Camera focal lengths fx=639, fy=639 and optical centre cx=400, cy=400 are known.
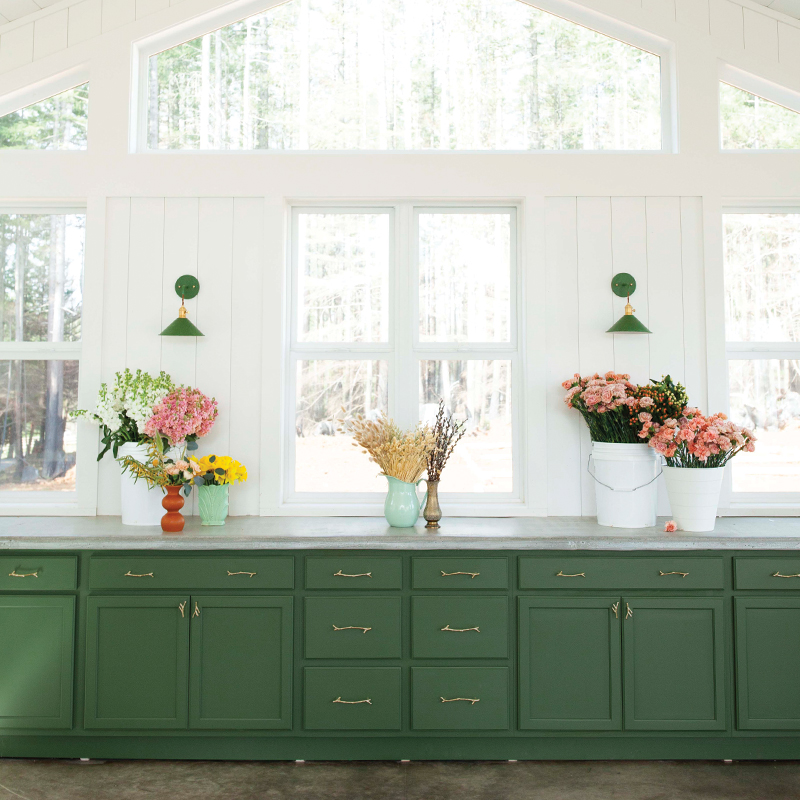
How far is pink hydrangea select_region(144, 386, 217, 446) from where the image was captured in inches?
119

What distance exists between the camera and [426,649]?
9.16 feet

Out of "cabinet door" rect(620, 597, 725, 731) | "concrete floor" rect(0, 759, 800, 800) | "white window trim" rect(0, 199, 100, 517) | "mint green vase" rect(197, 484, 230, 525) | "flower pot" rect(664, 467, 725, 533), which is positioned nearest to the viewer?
"concrete floor" rect(0, 759, 800, 800)

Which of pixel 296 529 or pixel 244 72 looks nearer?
pixel 296 529

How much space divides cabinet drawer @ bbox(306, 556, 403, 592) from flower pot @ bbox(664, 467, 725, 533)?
4.37ft

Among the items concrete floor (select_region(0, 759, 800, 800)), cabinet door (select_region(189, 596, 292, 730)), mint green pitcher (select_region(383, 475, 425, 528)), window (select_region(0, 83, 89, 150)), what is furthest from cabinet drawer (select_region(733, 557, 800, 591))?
window (select_region(0, 83, 89, 150))

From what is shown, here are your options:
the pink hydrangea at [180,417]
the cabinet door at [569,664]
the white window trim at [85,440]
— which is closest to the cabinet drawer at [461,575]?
the cabinet door at [569,664]

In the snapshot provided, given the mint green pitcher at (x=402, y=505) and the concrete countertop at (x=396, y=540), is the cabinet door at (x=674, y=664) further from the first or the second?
the mint green pitcher at (x=402, y=505)

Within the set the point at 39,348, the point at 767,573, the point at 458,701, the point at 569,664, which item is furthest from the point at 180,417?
the point at 767,573

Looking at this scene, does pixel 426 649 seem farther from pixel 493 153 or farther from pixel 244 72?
pixel 244 72

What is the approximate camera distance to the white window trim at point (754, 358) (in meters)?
3.34

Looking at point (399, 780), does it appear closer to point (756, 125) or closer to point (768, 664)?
point (768, 664)

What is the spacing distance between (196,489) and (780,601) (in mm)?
2827

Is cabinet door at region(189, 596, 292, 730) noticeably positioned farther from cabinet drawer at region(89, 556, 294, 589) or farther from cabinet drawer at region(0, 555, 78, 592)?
cabinet drawer at region(0, 555, 78, 592)

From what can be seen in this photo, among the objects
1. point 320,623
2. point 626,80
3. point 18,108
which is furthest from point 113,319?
point 626,80
